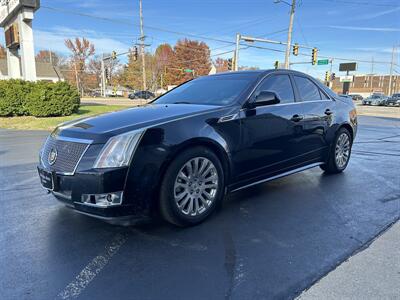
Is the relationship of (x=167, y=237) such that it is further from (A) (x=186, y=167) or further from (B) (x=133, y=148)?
(B) (x=133, y=148)

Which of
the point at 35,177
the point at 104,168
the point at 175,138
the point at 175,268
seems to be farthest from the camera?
the point at 35,177

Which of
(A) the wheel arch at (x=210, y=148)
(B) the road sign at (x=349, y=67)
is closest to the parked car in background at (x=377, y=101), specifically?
(B) the road sign at (x=349, y=67)

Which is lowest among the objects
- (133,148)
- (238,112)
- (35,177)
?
(35,177)

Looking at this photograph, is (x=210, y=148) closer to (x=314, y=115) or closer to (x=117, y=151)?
(x=117, y=151)

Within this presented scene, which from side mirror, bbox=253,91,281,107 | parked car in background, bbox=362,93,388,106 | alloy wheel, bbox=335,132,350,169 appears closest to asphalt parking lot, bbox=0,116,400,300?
alloy wheel, bbox=335,132,350,169

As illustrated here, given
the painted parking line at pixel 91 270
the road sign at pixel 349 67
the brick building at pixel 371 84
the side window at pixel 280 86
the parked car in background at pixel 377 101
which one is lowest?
the painted parking line at pixel 91 270

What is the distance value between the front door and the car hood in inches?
22.0

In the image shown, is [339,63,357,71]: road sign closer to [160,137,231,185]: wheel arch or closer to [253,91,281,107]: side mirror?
[253,91,281,107]: side mirror

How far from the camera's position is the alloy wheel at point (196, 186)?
11.2 ft

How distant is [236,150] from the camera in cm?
386

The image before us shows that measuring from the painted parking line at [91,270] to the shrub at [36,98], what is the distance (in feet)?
46.1

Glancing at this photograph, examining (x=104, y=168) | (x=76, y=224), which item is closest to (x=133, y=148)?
(x=104, y=168)

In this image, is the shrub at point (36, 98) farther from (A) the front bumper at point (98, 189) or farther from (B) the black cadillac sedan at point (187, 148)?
(A) the front bumper at point (98, 189)

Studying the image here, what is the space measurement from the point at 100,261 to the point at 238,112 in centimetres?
219
